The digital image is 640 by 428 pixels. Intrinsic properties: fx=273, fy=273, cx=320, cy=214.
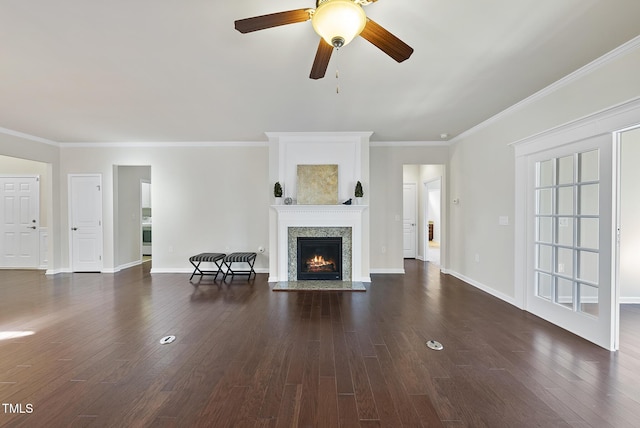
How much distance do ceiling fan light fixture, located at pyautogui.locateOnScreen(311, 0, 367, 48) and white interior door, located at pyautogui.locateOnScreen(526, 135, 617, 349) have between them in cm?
256

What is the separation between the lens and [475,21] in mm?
1987

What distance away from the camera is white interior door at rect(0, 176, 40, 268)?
5910mm

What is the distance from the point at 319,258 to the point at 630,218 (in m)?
4.29

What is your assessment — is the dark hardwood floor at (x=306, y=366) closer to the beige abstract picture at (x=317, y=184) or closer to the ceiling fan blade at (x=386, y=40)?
the beige abstract picture at (x=317, y=184)

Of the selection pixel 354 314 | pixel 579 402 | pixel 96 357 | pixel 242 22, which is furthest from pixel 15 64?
pixel 579 402

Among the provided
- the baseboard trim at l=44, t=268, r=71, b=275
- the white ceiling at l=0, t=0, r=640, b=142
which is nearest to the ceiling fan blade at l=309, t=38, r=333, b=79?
the white ceiling at l=0, t=0, r=640, b=142

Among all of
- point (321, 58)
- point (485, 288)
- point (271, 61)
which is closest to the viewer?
point (321, 58)

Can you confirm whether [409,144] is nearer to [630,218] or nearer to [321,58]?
[630,218]

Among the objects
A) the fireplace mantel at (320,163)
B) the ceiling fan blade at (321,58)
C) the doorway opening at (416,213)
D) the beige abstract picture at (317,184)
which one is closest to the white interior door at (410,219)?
the doorway opening at (416,213)

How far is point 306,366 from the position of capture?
2.17m

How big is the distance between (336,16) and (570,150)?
2848 millimetres

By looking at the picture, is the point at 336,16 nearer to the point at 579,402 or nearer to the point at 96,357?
the point at 579,402

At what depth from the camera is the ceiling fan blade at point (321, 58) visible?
1785 millimetres

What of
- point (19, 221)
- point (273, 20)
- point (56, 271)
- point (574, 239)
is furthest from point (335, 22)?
point (19, 221)
